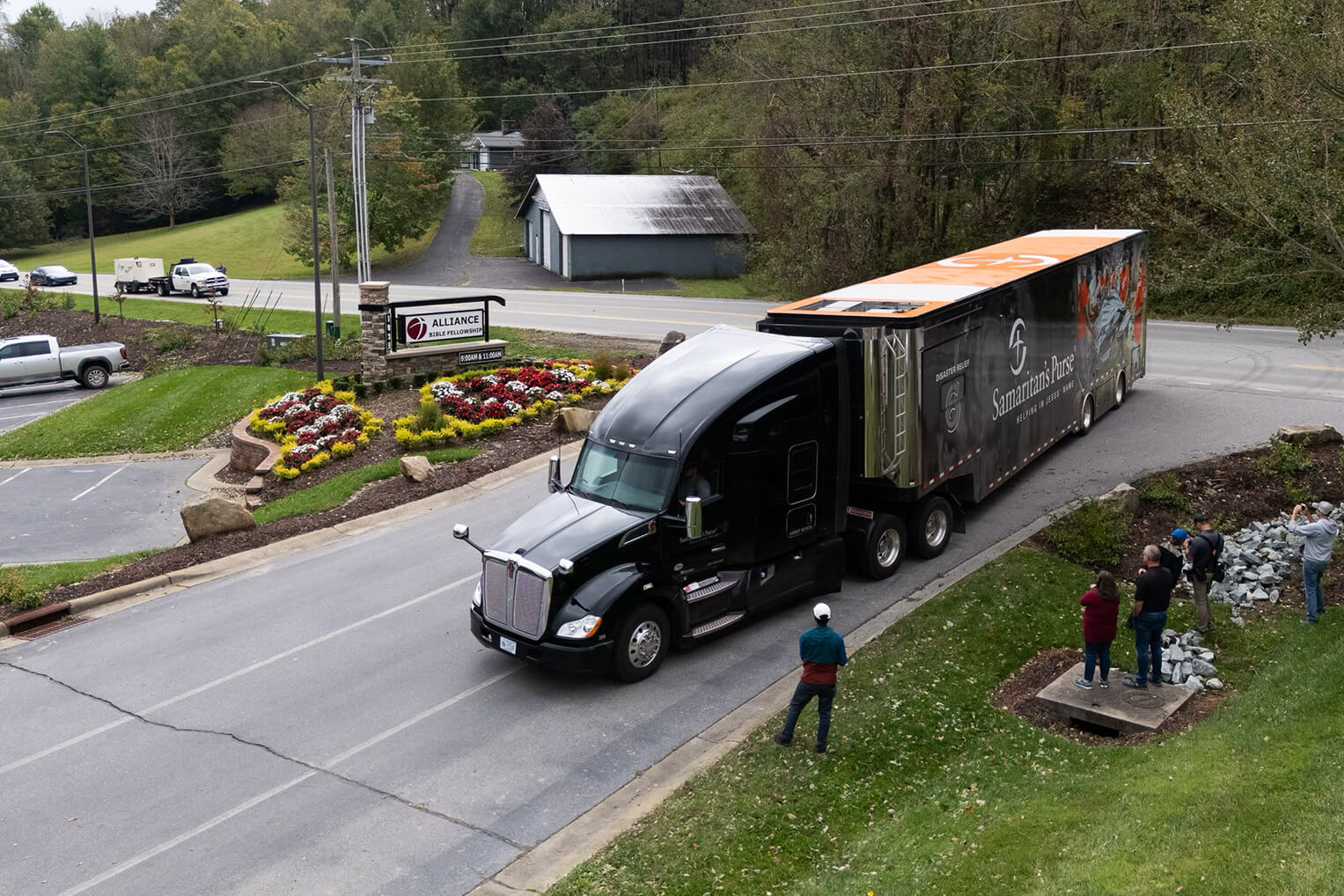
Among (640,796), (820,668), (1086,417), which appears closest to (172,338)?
(1086,417)

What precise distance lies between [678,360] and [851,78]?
29.4m

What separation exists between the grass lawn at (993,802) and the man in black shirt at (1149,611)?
808 millimetres

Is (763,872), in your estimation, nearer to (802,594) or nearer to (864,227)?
(802,594)

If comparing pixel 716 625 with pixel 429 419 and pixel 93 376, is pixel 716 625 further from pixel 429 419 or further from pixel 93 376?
pixel 93 376

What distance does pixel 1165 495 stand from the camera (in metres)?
16.5

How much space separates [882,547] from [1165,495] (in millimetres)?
5003

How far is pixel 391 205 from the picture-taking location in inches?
2478

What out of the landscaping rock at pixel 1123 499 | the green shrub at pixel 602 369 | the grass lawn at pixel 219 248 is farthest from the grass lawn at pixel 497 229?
the landscaping rock at pixel 1123 499

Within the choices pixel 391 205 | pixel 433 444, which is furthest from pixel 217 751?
pixel 391 205

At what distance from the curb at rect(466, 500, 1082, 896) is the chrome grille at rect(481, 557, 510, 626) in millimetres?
2567

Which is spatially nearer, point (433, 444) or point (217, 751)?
point (217, 751)

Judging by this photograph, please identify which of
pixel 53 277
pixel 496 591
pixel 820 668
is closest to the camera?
pixel 820 668

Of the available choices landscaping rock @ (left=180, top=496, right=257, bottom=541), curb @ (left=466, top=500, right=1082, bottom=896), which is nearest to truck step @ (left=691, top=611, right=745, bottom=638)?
curb @ (left=466, top=500, right=1082, bottom=896)

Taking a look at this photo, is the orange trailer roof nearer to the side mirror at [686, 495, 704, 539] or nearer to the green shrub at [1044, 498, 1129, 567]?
the green shrub at [1044, 498, 1129, 567]
